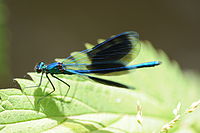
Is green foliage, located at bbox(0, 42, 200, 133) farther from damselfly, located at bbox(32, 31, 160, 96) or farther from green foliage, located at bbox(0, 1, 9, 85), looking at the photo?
green foliage, located at bbox(0, 1, 9, 85)

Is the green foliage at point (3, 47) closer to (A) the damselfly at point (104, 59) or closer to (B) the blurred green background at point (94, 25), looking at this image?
(A) the damselfly at point (104, 59)

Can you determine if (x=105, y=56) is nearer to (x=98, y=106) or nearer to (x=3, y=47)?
(x=98, y=106)

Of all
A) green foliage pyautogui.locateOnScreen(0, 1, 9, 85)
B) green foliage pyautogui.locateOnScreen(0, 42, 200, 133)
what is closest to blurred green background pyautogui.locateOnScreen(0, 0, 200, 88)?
green foliage pyautogui.locateOnScreen(0, 1, 9, 85)

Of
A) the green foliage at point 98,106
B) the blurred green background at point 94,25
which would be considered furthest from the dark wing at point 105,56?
the blurred green background at point 94,25

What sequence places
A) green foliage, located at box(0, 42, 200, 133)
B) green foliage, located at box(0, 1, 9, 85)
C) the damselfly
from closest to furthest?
green foliage, located at box(0, 42, 200, 133), the damselfly, green foliage, located at box(0, 1, 9, 85)

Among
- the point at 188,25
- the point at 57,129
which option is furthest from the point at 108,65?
the point at 188,25
